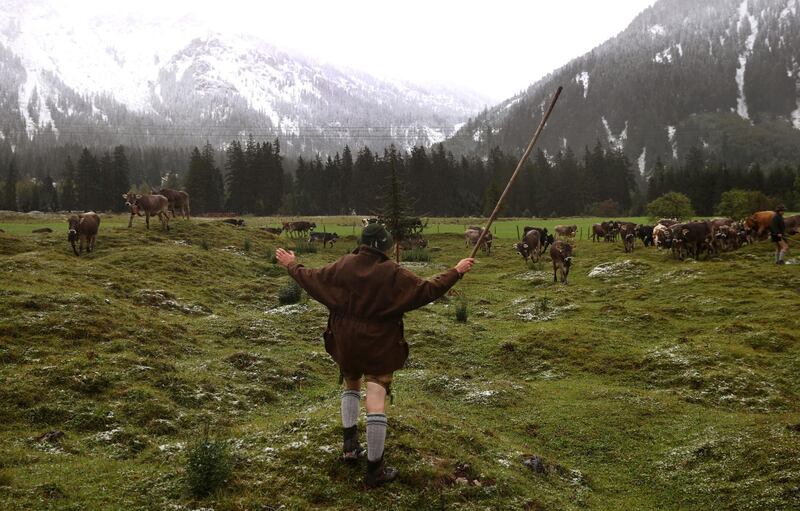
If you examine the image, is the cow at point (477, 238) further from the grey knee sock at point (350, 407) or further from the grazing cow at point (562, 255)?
the grey knee sock at point (350, 407)

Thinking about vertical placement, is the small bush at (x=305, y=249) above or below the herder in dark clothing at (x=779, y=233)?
below

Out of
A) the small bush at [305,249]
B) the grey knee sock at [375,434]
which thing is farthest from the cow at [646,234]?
the grey knee sock at [375,434]

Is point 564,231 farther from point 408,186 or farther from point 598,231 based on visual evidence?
point 408,186

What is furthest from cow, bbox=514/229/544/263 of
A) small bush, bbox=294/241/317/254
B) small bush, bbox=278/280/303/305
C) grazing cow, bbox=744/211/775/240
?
small bush, bbox=278/280/303/305

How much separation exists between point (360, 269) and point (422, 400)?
227 inches

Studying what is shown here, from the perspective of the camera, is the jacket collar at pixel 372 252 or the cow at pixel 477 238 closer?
the jacket collar at pixel 372 252

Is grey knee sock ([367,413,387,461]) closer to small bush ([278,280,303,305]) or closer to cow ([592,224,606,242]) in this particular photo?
small bush ([278,280,303,305])

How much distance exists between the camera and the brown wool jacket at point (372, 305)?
643 cm

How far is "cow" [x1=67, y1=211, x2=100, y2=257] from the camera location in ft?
86.5

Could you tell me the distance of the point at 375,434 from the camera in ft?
20.4

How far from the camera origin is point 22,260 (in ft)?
67.0

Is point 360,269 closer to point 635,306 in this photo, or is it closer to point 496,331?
point 496,331

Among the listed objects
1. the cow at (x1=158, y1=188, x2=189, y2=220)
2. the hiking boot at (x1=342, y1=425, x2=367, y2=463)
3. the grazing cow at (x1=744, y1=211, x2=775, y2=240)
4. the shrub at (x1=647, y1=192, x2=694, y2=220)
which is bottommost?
the hiking boot at (x1=342, y1=425, x2=367, y2=463)

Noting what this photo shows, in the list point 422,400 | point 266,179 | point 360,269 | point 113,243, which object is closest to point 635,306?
point 422,400
